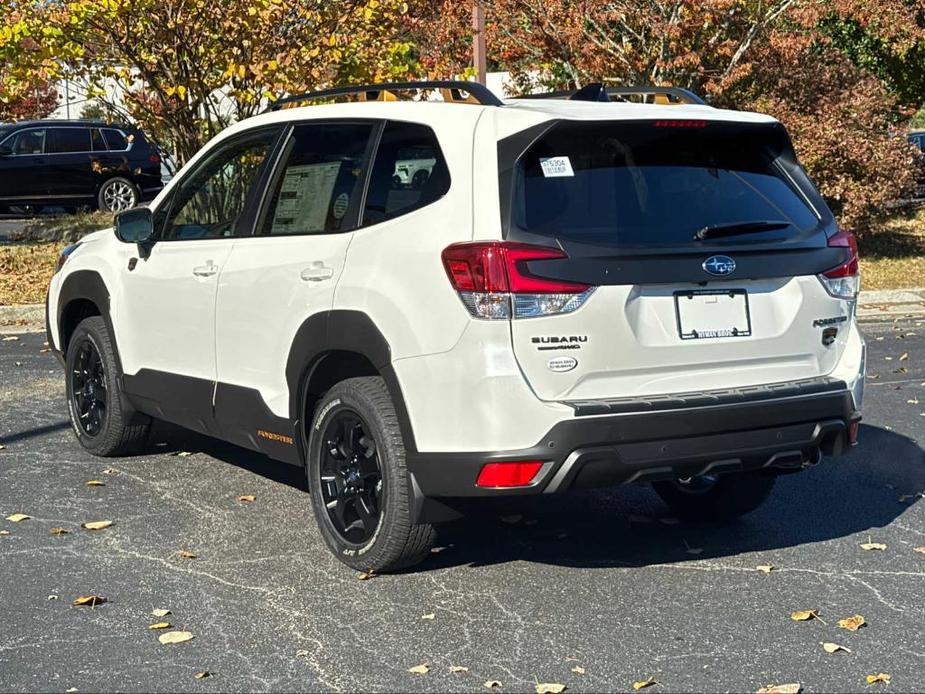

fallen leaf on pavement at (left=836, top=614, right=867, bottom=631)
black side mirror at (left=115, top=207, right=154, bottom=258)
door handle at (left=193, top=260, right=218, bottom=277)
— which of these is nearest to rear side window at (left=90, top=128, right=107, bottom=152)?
black side mirror at (left=115, top=207, right=154, bottom=258)

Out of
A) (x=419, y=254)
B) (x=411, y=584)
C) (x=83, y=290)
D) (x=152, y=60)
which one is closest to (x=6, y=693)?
(x=411, y=584)

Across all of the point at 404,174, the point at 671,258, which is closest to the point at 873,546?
the point at 671,258

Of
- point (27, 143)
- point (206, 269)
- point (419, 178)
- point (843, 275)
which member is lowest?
point (27, 143)

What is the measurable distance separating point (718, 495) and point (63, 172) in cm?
2120

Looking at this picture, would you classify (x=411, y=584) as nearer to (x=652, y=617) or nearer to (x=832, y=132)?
(x=652, y=617)

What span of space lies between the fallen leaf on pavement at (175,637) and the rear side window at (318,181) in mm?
1647

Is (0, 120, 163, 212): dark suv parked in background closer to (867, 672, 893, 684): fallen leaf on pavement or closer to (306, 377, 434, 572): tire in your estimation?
(306, 377, 434, 572): tire

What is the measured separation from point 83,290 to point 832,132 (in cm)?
1268

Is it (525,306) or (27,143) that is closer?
(525,306)

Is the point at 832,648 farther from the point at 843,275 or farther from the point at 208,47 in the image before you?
the point at 208,47

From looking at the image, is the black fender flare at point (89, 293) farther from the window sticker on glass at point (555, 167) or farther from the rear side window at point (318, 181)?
the window sticker on glass at point (555, 167)

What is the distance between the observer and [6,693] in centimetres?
439

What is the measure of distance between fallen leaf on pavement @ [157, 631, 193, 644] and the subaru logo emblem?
2208mm

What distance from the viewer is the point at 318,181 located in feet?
19.2
